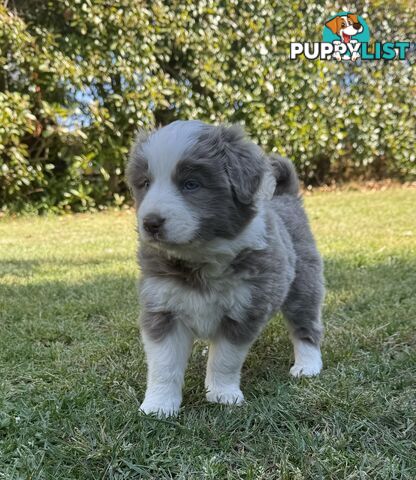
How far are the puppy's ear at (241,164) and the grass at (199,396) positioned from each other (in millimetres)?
951

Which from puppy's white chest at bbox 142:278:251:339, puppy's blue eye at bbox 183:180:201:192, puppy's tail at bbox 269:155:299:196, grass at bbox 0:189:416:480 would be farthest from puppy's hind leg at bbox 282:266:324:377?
puppy's blue eye at bbox 183:180:201:192

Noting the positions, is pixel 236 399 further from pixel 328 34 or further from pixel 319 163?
pixel 319 163

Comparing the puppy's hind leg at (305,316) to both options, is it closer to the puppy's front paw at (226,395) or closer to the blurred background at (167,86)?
the puppy's front paw at (226,395)

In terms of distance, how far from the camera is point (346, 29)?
37.9 ft

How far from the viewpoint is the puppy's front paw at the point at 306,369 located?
2787mm

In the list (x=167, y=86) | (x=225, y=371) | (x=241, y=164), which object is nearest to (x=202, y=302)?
(x=225, y=371)

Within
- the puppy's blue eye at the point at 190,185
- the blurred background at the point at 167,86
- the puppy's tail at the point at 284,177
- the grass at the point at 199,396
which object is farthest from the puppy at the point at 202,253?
the blurred background at the point at 167,86

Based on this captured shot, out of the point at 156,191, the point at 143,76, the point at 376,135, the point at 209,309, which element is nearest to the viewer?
the point at 156,191

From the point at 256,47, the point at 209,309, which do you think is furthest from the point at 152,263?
the point at 256,47

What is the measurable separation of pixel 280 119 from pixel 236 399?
30.6 feet

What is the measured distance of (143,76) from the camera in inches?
376

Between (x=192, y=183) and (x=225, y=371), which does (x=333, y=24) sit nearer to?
(x=192, y=183)

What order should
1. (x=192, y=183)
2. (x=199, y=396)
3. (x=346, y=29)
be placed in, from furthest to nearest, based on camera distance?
(x=346, y=29), (x=199, y=396), (x=192, y=183)

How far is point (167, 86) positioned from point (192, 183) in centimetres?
800
